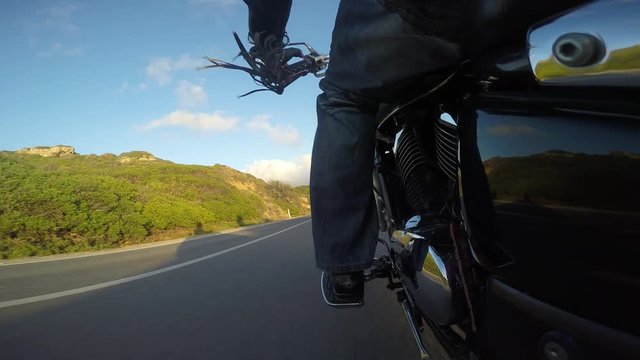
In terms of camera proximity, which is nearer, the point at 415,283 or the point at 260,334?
the point at 415,283

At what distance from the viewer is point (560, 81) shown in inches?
29.1

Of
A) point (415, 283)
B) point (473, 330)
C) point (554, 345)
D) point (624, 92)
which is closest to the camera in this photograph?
point (624, 92)

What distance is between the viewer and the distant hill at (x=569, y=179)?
0.66m

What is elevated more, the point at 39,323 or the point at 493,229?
the point at 493,229

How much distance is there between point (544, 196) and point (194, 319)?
2.34 meters

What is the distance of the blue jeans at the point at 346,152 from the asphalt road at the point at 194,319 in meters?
0.94

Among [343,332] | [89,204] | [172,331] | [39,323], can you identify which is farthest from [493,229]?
[89,204]

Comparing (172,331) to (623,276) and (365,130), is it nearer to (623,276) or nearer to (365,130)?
(365,130)

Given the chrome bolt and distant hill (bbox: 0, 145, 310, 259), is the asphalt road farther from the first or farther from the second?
→ distant hill (bbox: 0, 145, 310, 259)

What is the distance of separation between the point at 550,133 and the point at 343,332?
1901 mm

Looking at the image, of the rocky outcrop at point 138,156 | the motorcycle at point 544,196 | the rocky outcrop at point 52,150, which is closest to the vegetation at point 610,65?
the motorcycle at point 544,196

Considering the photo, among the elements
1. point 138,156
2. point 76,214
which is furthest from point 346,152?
point 138,156

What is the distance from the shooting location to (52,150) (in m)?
46.0

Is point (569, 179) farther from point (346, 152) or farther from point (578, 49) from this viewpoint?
point (346, 152)
